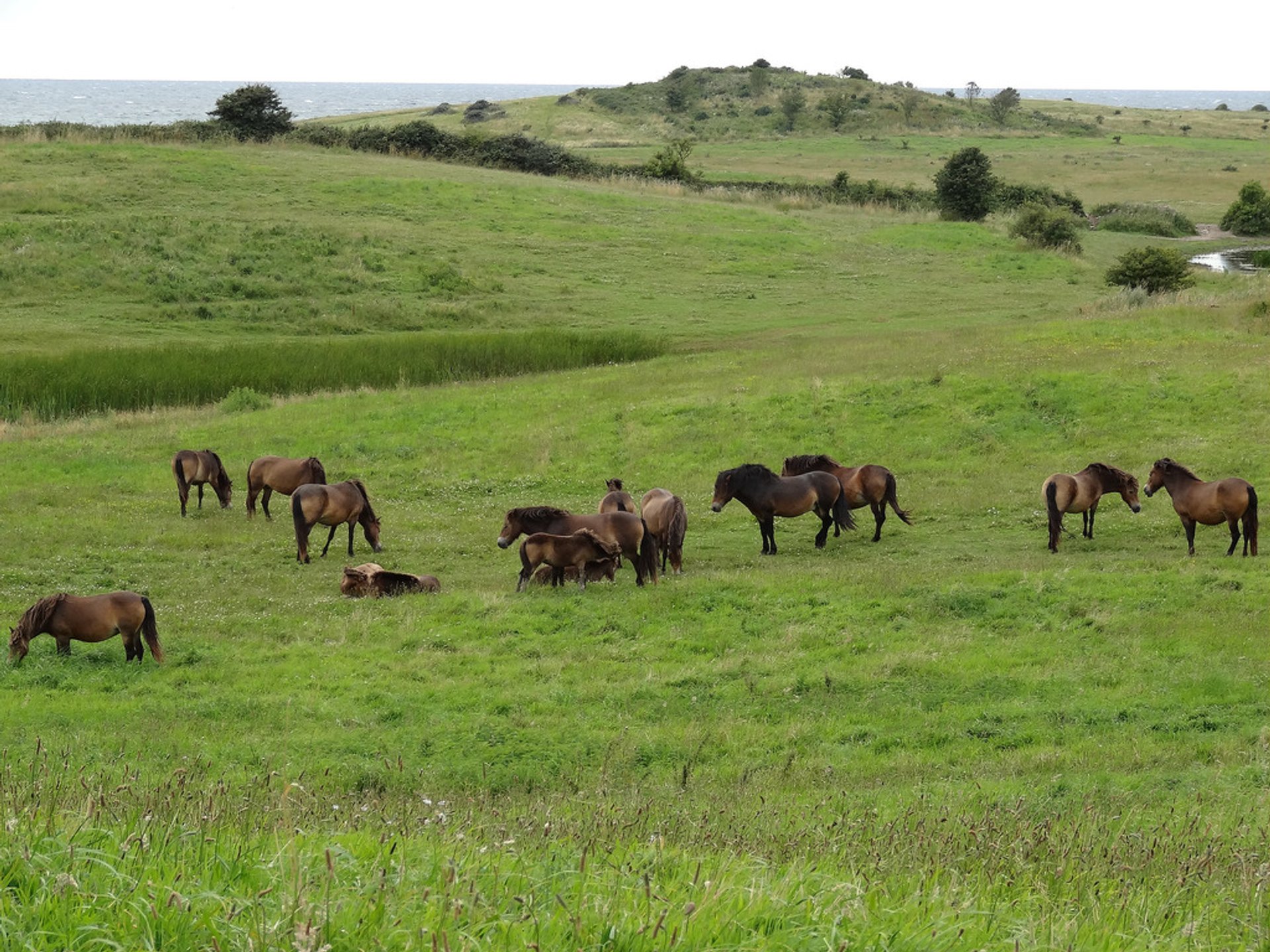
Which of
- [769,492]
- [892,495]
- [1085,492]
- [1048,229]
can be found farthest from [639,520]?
[1048,229]

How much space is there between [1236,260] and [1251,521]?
47.8 meters

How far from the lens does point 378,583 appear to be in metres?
16.9

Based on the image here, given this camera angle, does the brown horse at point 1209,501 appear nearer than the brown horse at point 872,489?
Yes

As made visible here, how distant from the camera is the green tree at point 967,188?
67625 mm

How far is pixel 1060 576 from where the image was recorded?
15.9 metres

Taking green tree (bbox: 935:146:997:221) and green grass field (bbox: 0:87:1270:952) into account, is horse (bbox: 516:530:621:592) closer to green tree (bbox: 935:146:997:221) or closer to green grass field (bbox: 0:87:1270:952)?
green grass field (bbox: 0:87:1270:952)

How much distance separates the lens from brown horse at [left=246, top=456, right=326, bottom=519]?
73.3 ft

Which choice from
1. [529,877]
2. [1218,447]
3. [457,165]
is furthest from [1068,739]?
[457,165]

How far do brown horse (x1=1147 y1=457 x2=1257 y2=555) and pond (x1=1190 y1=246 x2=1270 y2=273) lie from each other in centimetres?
3926

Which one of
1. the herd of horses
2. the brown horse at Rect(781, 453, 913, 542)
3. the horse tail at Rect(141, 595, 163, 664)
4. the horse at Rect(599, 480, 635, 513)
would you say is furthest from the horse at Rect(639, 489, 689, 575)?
the horse tail at Rect(141, 595, 163, 664)

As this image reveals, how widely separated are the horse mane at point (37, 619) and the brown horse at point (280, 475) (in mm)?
9084

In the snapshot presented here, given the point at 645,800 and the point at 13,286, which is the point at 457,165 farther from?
the point at 645,800

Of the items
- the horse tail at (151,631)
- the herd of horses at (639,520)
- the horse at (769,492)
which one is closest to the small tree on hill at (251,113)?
the herd of horses at (639,520)

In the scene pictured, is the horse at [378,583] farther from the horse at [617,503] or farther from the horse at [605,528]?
the horse at [617,503]
